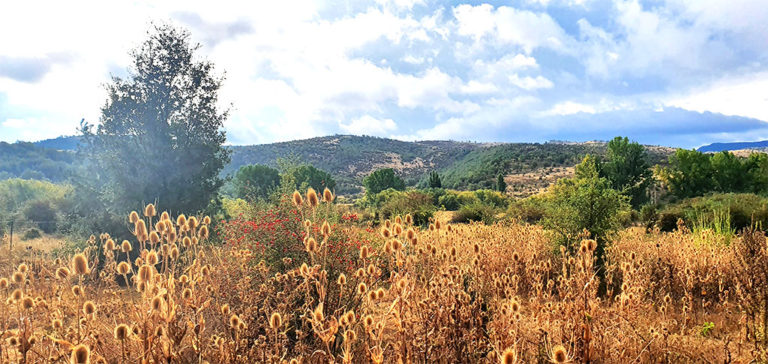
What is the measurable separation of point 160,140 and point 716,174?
33.4 meters

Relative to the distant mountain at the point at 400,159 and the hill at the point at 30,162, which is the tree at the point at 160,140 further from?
the hill at the point at 30,162

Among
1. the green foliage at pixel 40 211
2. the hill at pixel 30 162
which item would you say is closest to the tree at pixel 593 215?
the green foliage at pixel 40 211

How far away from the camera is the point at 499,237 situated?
27.7ft

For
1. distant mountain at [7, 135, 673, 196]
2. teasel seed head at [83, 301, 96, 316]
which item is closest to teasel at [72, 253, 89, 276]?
teasel seed head at [83, 301, 96, 316]

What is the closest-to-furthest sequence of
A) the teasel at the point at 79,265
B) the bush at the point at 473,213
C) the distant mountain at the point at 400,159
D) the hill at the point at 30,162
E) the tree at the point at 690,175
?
the teasel at the point at 79,265, the bush at the point at 473,213, the tree at the point at 690,175, the hill at the point at 30,162, the distant mountain at the point at 400,159

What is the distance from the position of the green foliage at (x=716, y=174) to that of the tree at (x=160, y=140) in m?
30.8

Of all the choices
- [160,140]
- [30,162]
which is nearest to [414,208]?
[160,140]

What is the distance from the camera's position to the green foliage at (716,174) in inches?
1083

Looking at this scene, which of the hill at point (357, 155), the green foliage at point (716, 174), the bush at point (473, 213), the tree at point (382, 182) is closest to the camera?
the bush at point (473, 213)

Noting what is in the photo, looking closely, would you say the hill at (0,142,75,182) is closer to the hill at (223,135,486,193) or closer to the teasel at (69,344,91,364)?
the hill at (223,135,486,193)

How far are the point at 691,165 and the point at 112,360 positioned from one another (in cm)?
3550

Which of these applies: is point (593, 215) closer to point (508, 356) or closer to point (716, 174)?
point (508, 356)

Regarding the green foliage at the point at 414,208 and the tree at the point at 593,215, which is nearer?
the tree at the point at 593,215

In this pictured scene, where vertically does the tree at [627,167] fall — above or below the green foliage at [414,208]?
above
